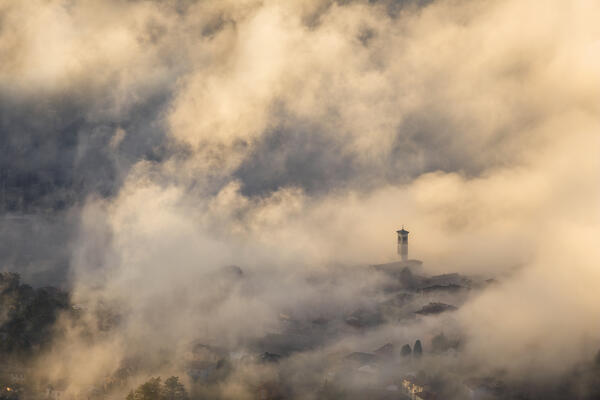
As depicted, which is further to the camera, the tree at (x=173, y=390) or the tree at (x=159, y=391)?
the tree at (x=173, y=390)

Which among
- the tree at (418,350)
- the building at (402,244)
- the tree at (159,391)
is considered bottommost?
the tree at (159,391)

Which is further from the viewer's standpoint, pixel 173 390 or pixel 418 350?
pixel 418 350

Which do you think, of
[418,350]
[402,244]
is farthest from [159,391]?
[402,244]

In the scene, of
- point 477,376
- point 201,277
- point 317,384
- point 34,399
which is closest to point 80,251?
point 201,277

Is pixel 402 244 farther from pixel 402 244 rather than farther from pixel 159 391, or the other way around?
pixel 159 391

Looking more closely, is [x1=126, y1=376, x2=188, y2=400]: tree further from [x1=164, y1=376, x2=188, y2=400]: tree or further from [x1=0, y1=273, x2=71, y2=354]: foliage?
[x1=0, y1=273, x2=71, y2=354]: foliage

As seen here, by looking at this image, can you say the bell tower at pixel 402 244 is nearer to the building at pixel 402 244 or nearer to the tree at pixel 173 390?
the building at pixel 402 244

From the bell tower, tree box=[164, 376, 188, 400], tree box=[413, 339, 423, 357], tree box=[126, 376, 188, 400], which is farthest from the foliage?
the bell tower

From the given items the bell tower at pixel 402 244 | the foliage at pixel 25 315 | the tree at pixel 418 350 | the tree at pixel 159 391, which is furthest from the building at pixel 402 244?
the tree at pixel 159 391

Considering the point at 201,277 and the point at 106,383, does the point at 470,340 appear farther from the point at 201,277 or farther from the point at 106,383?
the point at 201,277

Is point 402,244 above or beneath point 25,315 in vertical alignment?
above

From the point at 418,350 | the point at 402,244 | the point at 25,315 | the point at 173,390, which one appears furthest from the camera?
the point at 402,244
